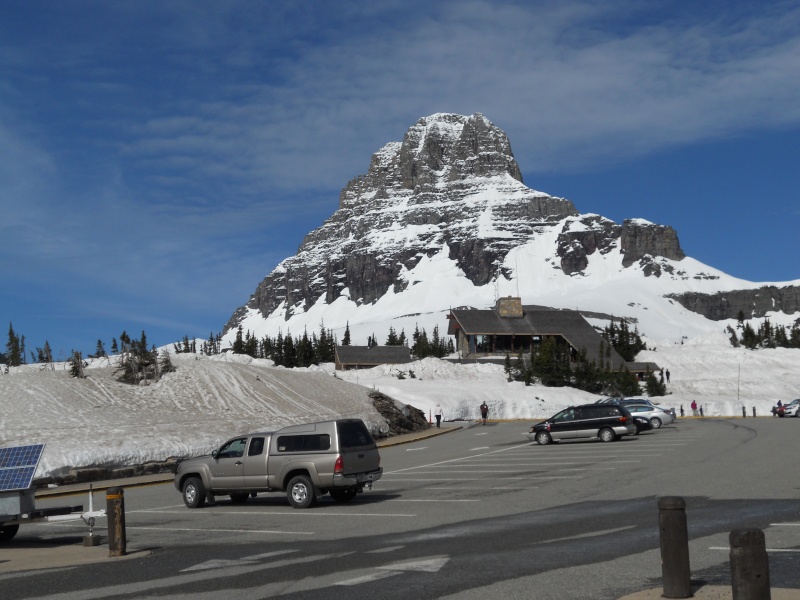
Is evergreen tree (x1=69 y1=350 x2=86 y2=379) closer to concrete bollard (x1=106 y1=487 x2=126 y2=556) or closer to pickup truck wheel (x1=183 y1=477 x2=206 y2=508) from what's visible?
pickup truck wheel (x1=183 y1=477 x2=206 y2=508)

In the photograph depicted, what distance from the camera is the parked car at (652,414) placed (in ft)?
147

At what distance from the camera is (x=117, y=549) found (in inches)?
527

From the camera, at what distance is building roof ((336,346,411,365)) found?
123 m

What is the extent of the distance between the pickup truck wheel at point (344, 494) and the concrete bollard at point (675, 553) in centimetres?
1246

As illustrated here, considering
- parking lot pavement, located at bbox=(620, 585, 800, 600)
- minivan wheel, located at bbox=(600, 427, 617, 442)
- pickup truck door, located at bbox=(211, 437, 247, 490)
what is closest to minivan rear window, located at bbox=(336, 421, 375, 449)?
pickup truck door, located at bbox=(211, 437, 247, 490)

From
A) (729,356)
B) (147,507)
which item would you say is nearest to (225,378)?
(147,507)

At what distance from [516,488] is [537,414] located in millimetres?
46542

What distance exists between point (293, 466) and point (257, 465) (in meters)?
1.00

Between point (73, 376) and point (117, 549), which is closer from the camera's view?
point (117, 549)

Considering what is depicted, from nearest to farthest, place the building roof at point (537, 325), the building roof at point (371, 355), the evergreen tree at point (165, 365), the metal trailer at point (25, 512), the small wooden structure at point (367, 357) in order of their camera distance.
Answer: the metal trailer at point (25, 512), the evergreen tree at point (165, 365), the building roof at point (537, 325), the small wooden structure at point (367, 357), the building roof at point (371, 355)

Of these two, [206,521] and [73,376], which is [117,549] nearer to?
[206,521]

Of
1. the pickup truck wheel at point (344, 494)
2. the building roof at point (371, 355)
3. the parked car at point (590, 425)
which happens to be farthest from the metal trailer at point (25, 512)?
the building roof at point (371, 355)

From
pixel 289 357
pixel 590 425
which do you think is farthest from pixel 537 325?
pixel 590 425

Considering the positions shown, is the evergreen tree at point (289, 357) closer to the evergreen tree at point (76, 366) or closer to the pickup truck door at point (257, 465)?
the evergreen tree at point (76, 366)
